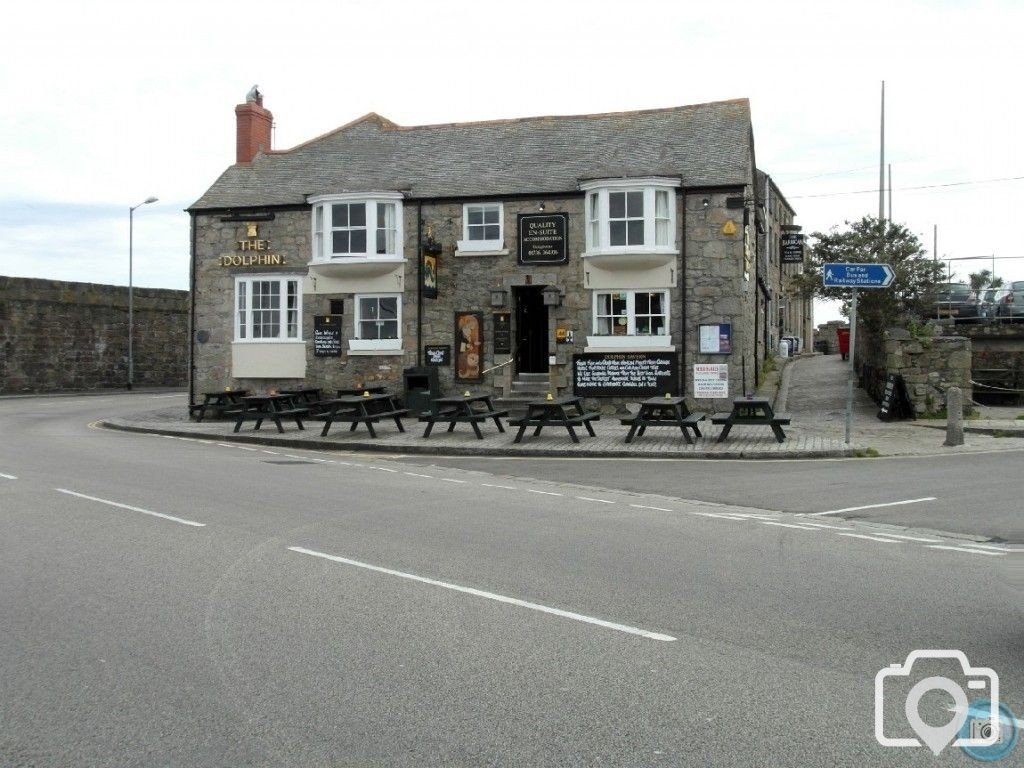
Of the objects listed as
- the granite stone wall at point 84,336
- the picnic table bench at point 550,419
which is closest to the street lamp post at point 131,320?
the granite stone wall at point 84,336

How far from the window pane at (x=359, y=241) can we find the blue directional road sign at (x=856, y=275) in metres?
12.6

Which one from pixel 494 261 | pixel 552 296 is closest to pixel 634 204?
pixel 552 296

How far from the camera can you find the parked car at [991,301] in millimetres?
27609

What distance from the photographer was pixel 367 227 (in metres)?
25.5

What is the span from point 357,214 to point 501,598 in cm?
2008

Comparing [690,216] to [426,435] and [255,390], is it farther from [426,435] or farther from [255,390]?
[255,390]

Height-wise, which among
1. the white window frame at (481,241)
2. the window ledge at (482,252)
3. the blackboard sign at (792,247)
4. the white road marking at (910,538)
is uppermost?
the blackboard sign at (792,247)

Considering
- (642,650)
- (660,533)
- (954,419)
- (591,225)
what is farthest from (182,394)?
(642,650)

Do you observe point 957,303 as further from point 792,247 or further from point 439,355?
point 792,247

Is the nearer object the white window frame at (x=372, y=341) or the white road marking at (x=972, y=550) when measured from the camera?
the white road marking at (x=972, y=550)

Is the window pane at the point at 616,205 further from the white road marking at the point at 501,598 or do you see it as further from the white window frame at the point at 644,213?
the white road marking at the point at 501,598

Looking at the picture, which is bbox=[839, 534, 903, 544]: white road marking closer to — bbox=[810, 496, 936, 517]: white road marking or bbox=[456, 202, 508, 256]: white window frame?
bbox=[810, 496, 936, 517]: white road marking

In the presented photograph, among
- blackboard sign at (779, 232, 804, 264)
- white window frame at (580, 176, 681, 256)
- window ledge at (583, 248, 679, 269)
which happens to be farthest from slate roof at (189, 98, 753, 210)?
blackboard sign at (779, 232, 804, 264)

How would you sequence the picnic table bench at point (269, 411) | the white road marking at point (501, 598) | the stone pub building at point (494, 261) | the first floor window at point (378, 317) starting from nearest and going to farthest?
the white road marking at point (501, 598), the picnic table bench at point (269, 411), the stone pub building at point (494, 261), the first floor window at point (378, 317)
